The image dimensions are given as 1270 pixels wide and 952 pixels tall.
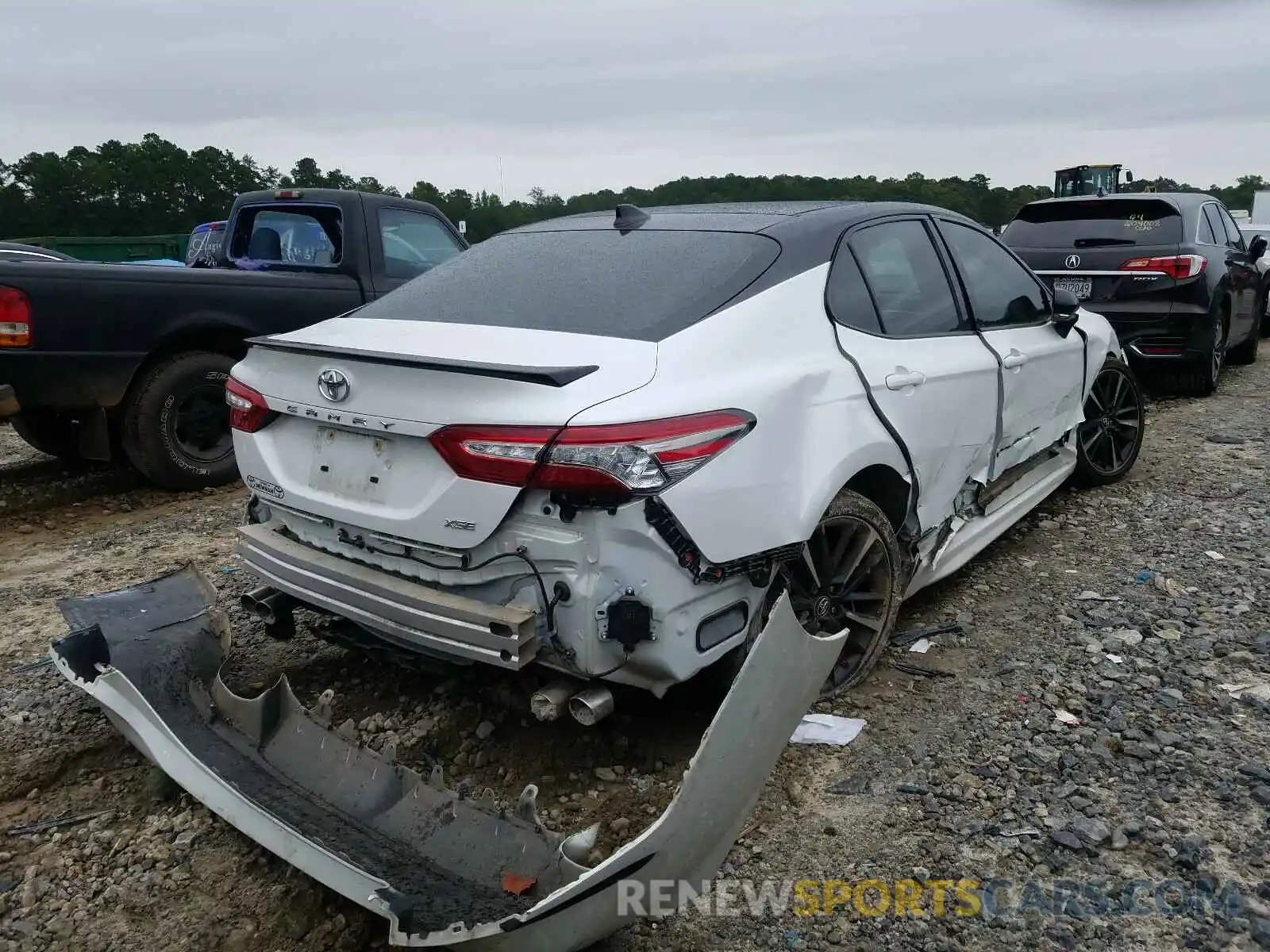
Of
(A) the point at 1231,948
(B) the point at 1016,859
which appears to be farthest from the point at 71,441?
(A) the point at 1231,948


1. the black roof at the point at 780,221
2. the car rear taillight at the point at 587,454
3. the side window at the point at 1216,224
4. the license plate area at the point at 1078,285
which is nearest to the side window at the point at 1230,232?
the side window at the point at 1216,224

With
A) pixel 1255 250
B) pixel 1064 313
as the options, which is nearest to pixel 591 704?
pixel 1064 313

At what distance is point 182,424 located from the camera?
5914 millimetres

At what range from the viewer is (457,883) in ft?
7.36

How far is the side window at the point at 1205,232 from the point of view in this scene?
802 centimetres

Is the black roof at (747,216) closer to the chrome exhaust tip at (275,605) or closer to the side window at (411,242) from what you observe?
the chrome exhaust tip at (275,605)

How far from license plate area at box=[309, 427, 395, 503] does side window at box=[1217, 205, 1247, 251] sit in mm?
8985

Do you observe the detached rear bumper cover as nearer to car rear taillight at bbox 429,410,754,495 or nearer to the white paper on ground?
car rear taillight at bbox 429,410,754,495

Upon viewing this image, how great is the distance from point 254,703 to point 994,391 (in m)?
2.98

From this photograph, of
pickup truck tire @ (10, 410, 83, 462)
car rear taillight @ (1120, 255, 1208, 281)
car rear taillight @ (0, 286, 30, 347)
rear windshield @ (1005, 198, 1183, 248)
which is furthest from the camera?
rear windshield @ (1005, 198, 1183, 248)

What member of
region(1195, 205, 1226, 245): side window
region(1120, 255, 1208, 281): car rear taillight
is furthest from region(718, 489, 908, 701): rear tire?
region(1195, 205, 1226, 245): side window

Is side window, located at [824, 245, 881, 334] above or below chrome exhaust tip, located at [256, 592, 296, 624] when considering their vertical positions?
above

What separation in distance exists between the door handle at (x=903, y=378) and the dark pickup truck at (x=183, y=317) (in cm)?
427

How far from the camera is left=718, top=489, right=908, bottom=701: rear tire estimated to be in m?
2.98
